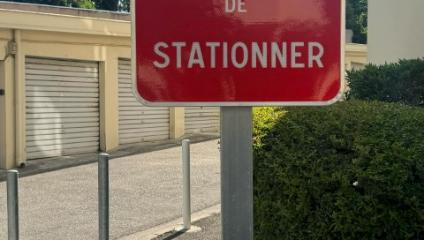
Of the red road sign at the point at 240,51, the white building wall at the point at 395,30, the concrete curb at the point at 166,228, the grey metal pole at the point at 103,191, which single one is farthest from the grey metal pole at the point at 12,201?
the white building wall at the point at 395,30

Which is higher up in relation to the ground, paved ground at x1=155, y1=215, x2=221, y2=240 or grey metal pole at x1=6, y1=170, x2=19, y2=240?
grey metal pole at x1=6, y1=170, x2=19, y2=240

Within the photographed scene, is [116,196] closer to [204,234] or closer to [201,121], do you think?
[204,234]

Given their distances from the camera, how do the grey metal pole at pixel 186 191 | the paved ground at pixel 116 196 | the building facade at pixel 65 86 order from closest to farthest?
the grey metal pole at pixel 186 191 → the paved ground at pixel 116 196 → the building facade at pixel 65 86

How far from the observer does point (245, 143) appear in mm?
1928

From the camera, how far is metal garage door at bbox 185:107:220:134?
722 inches

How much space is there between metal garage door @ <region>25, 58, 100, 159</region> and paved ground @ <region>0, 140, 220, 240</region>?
1612 mm

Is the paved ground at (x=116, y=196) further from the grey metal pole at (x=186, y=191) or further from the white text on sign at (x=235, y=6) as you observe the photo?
the white text on sign at (x=235, y=6)

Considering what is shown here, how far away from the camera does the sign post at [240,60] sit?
1914 mm

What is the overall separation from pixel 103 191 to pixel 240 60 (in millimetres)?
3581

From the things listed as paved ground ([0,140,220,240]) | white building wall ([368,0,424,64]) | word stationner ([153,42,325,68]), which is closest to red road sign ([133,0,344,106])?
word stationner ([153,42,325,68])

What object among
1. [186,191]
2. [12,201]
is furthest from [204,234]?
[12,201]

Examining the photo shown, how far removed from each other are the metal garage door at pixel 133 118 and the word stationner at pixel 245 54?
14129 millimetres

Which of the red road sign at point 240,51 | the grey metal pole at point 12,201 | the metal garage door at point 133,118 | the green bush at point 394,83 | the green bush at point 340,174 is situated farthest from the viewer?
the metal garage door at point 133,118

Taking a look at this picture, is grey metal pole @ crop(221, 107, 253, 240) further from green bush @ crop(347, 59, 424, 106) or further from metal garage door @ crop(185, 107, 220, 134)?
metal garage door @ crop(185, 107, 220, 134)
